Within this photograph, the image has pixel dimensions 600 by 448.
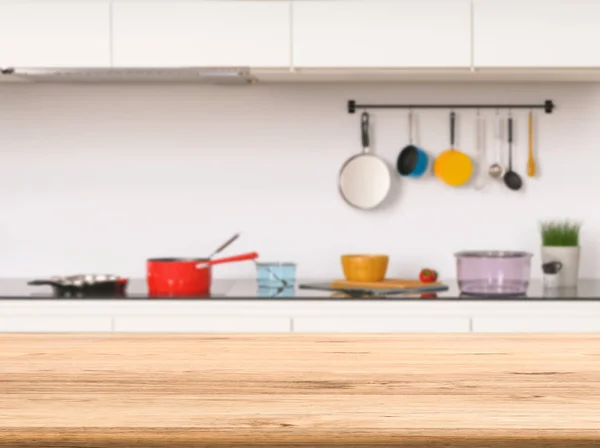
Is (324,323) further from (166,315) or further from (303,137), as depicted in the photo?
(303,137)

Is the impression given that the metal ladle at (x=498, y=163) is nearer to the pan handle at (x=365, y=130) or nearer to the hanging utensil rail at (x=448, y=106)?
the hanging utensil rail at (x=448, y=106)

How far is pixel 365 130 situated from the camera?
3.59 metres

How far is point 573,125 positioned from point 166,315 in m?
1.87

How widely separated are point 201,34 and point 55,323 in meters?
1.17

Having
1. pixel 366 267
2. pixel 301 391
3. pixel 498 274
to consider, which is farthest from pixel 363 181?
pixel 301 391

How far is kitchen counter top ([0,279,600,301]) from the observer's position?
2969 millimetres

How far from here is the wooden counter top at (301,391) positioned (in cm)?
80

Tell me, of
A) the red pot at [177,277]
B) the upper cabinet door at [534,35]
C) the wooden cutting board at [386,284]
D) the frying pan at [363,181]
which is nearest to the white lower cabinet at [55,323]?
the red pot at [177,277]

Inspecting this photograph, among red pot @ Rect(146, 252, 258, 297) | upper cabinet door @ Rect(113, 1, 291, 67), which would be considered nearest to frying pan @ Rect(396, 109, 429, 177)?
upper cabinet door @ Rect(113, 1, 291, 67)

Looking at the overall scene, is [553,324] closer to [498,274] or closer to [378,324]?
[498,274]

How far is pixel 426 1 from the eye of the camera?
3193mm

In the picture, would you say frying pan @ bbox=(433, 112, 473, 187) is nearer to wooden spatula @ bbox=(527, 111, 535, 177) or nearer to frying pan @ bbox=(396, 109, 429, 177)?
frying pan @ bbox=(396, 109, 429, 177)

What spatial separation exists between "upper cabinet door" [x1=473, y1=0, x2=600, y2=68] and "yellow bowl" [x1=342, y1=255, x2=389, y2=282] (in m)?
0.81

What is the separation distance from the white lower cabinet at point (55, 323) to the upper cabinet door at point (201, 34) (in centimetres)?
95
